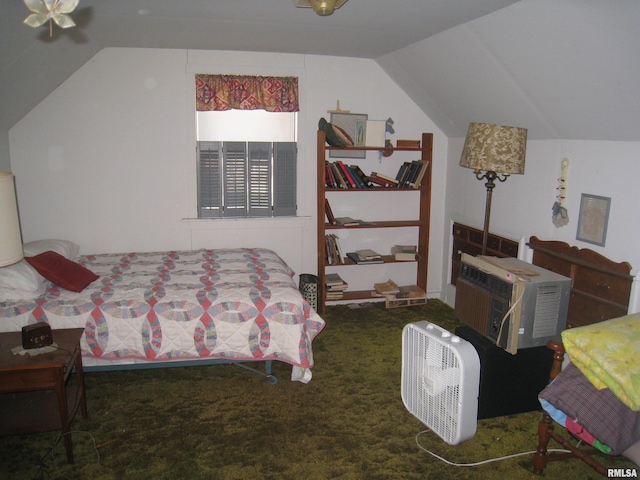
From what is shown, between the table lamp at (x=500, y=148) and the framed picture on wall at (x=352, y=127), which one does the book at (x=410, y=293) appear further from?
the table lamp at (x=500, y=148)

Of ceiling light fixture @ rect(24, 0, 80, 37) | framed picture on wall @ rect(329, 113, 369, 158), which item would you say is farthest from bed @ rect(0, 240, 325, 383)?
ceiling light fixture @ rect(24, 0, 80, 37)

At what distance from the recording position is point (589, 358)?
2.23 meters

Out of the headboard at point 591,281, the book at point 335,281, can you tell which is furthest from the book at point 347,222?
the headboard at point 591,281

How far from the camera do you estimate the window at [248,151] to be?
15.2 ft

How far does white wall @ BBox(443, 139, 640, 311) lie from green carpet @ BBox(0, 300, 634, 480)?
1.18m

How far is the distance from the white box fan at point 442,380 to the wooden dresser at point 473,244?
1600 millimetres

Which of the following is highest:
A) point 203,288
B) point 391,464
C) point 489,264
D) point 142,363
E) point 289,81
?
point 289,81

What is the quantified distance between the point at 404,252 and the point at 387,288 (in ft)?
1.25

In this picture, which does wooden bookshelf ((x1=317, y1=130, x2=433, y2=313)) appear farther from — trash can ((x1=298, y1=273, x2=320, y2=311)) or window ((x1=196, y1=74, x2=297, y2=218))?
window ((x1=196, y1=74, x2=297, y2=218))

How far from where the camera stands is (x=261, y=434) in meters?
2.87

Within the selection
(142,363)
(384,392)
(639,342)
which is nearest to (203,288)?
(142,363)

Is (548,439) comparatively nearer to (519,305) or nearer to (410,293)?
(519,305)

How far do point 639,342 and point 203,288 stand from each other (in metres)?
2.51

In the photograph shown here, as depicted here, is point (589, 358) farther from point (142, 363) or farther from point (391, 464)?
point (142, 363)
